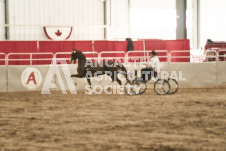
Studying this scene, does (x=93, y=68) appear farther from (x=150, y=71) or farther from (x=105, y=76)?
(x=150, y=71)

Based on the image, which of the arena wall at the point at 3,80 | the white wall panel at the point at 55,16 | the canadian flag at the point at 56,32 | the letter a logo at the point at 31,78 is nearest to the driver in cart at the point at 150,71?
the letter a logo at the point at 31,78

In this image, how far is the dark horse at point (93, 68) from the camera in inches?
601

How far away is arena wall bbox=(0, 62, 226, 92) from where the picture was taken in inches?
625

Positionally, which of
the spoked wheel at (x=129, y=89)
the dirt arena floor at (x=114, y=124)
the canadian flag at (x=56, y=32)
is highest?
the canadian flag at (x=56, y=32)

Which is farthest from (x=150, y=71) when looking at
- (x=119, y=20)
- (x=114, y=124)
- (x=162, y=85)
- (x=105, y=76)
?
(x=119, y=20)

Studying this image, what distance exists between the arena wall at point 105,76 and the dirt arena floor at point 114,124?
319 cm

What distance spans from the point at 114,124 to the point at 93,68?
7.39 m

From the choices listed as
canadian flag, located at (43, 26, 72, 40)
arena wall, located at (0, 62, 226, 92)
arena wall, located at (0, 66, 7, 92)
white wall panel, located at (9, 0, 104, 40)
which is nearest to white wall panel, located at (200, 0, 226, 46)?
white wall panel, located at (9, 0, 104, 40)

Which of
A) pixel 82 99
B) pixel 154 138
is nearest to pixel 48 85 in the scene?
pixel 82 99

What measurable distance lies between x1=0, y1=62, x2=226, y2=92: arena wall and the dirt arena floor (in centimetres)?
319

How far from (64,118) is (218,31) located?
71.7 ft

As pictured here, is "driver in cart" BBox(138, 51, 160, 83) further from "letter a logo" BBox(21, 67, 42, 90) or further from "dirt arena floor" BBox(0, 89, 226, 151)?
"letter a logo" BBox(21, 67, 42, 90)

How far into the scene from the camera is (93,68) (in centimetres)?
1535

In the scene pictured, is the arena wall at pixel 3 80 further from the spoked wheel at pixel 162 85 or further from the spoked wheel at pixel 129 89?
the spoked wheel at pixel 162 85
